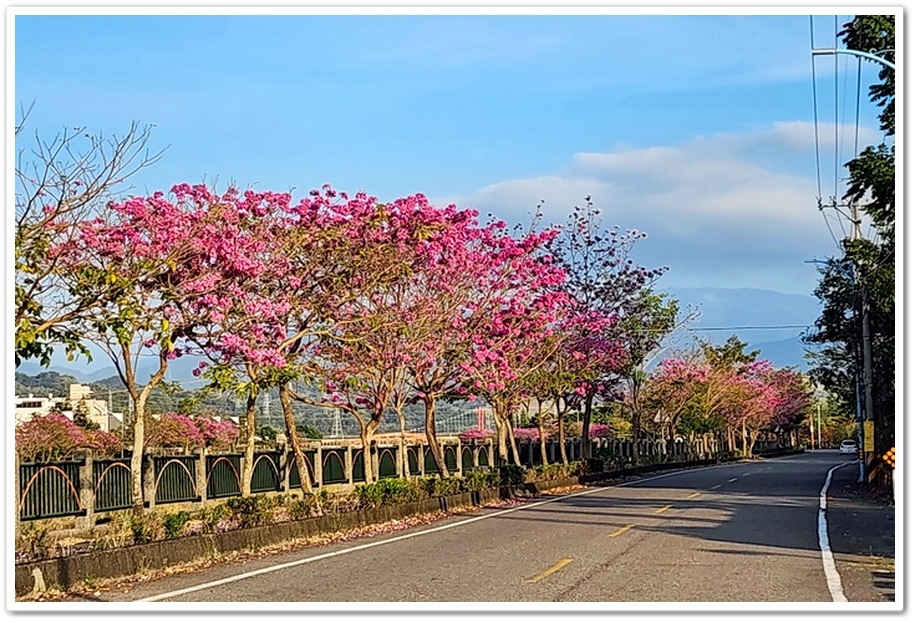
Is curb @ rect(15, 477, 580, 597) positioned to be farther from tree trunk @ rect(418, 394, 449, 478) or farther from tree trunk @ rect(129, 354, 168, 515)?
tree trunk @ rect(418, 394, 449, 478)

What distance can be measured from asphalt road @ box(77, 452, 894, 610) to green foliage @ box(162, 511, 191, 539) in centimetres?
80

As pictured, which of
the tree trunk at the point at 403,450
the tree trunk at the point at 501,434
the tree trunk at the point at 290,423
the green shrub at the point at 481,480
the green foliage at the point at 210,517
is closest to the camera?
the green foliage at the point at 210,517

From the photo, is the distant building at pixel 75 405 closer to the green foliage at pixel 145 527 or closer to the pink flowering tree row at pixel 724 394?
the green foliage at pixel 145 527

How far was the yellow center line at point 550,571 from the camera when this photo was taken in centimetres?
1414

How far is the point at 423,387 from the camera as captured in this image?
92.8ft

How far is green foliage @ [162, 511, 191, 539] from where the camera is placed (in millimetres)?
16031

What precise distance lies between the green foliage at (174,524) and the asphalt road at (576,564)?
31.5 inches

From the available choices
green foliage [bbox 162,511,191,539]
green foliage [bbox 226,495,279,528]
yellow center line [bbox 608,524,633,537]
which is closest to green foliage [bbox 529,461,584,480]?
yellow center line [bbox 608,524,633,537]

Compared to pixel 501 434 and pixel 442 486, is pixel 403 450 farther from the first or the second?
pixel 501 434

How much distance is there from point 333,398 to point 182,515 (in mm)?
9475

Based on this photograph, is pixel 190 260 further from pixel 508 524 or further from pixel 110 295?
pixel 508 524

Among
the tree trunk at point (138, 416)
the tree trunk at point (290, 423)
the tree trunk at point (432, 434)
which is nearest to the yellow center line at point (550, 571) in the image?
the tree trunk at point (138, 416)

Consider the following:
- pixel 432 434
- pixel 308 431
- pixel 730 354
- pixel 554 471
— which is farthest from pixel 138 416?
pixel 730 354

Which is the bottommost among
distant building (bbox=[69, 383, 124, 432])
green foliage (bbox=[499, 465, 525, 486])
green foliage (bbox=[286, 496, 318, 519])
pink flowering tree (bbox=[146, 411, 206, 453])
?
green foliage (bbox=[499, 465, 525, 486])
